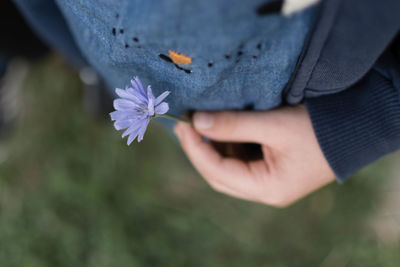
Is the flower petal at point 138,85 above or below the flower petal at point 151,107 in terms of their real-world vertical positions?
above

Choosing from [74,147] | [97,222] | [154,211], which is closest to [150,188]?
[154,211]

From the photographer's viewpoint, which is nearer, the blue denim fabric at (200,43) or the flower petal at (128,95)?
the blue denim fabric at (200,43)

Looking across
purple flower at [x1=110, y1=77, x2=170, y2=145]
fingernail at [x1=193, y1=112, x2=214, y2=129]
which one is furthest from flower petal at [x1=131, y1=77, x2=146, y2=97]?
fingernail at [x1=193, y1=112, x2=214, y2=129]

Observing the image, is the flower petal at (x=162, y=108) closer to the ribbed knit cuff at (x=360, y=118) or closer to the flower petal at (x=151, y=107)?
the flower petal at (x=151, y=107)

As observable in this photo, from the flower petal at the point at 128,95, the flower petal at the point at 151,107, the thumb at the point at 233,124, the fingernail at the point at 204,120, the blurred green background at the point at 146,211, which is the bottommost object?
the blurred green background at the point at 146,211

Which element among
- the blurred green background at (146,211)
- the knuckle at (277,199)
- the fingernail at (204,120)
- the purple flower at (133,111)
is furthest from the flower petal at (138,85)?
the blurred green background at (146,211)

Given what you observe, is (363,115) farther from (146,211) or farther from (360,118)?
(146,211)
